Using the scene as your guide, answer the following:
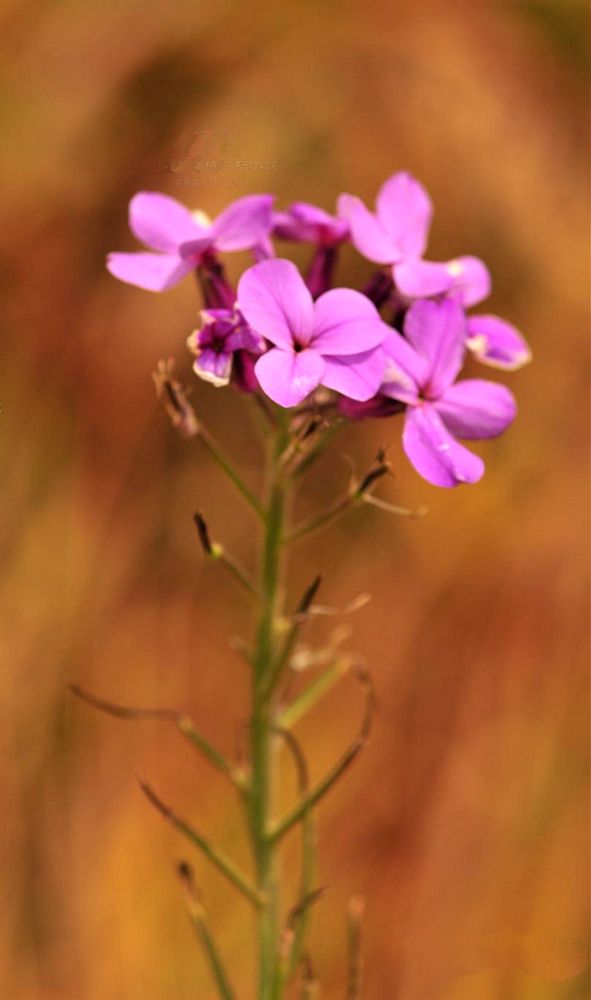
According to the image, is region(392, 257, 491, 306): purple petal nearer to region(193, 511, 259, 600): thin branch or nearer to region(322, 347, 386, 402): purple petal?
Result: region(322, 347, 386, 402): purple petal

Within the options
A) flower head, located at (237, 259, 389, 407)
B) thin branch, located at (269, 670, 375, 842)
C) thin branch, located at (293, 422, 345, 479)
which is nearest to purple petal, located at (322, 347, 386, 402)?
flower head, located at (237, 259, 389, 407)

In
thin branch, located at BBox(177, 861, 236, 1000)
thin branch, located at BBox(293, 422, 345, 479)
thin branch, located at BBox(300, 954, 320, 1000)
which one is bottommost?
thin branch, located at BBox(300, 954, 320, 1000)

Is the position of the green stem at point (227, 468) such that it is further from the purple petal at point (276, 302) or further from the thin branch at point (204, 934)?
the thin branch at point (204, 934)

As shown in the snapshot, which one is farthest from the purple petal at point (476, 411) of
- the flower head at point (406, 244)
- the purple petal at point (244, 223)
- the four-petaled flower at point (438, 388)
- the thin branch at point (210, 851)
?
the thin branch at point (210, 851)

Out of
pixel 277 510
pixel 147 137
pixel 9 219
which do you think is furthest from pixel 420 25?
pixel 277 510

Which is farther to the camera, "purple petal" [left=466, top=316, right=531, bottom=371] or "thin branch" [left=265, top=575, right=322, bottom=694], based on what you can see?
"purple petal" [left=466, top=316, right=531, bottom=371]

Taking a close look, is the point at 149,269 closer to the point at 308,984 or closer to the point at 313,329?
the point at 313,329
